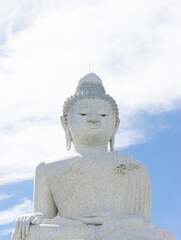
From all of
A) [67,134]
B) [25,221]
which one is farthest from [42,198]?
[67,134]

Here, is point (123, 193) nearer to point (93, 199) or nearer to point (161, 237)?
point (93, 199)

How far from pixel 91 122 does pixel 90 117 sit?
10 centimetres

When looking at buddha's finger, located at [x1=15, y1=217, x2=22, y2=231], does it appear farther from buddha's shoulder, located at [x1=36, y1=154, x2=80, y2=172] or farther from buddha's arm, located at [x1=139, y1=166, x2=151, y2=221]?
buddha's arm, located at [x1=139, y1=166, x2=151, y2=221]

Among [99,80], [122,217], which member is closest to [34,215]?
[122,217]

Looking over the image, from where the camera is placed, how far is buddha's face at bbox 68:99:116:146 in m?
9.55

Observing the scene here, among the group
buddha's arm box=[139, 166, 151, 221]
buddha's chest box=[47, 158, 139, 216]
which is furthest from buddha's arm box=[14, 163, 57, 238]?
buddha's arm box=[139, 166, 151, 221]

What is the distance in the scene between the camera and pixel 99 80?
10.4 metres

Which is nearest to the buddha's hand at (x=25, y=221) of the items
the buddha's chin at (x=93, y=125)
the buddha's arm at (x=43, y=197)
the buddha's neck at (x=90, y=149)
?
the buddha's arm at (x=43, y=197)

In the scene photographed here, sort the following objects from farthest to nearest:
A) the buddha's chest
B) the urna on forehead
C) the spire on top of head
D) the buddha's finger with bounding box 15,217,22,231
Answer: the spire on top of head → the urna on forehead → the buddha's chest → the buddha's finger with bounding box 15,217,22,231

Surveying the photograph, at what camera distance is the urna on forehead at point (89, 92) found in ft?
32.3

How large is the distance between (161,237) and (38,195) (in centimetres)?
241

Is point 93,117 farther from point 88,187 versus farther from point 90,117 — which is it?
point 88,187

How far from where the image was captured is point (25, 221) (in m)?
8.28

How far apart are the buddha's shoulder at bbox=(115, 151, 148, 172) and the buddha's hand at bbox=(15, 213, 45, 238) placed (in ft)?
5.62
